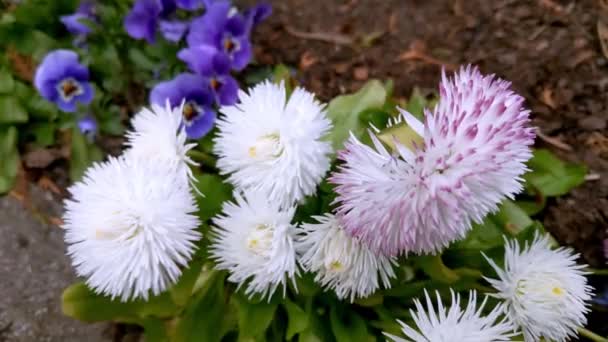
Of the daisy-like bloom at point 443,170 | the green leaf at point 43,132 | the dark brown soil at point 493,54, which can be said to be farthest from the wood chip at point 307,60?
the daisy-like bloom at point 443,170

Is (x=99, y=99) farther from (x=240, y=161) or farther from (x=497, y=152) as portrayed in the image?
(x=497, y=152)

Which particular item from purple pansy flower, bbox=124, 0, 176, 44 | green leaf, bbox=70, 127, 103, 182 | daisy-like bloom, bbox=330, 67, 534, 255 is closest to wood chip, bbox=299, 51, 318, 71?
purple pansy flower, bbox=124, 0, 176, 44

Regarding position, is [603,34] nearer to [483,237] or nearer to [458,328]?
[483,237]

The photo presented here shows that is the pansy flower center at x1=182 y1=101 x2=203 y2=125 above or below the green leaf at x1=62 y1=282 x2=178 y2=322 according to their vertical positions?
above

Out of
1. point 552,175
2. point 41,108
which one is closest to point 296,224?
point 552,175

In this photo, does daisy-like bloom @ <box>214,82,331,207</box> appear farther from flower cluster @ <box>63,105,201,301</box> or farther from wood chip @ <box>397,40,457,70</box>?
wood chip @ <box>397,40,457,70</box>
